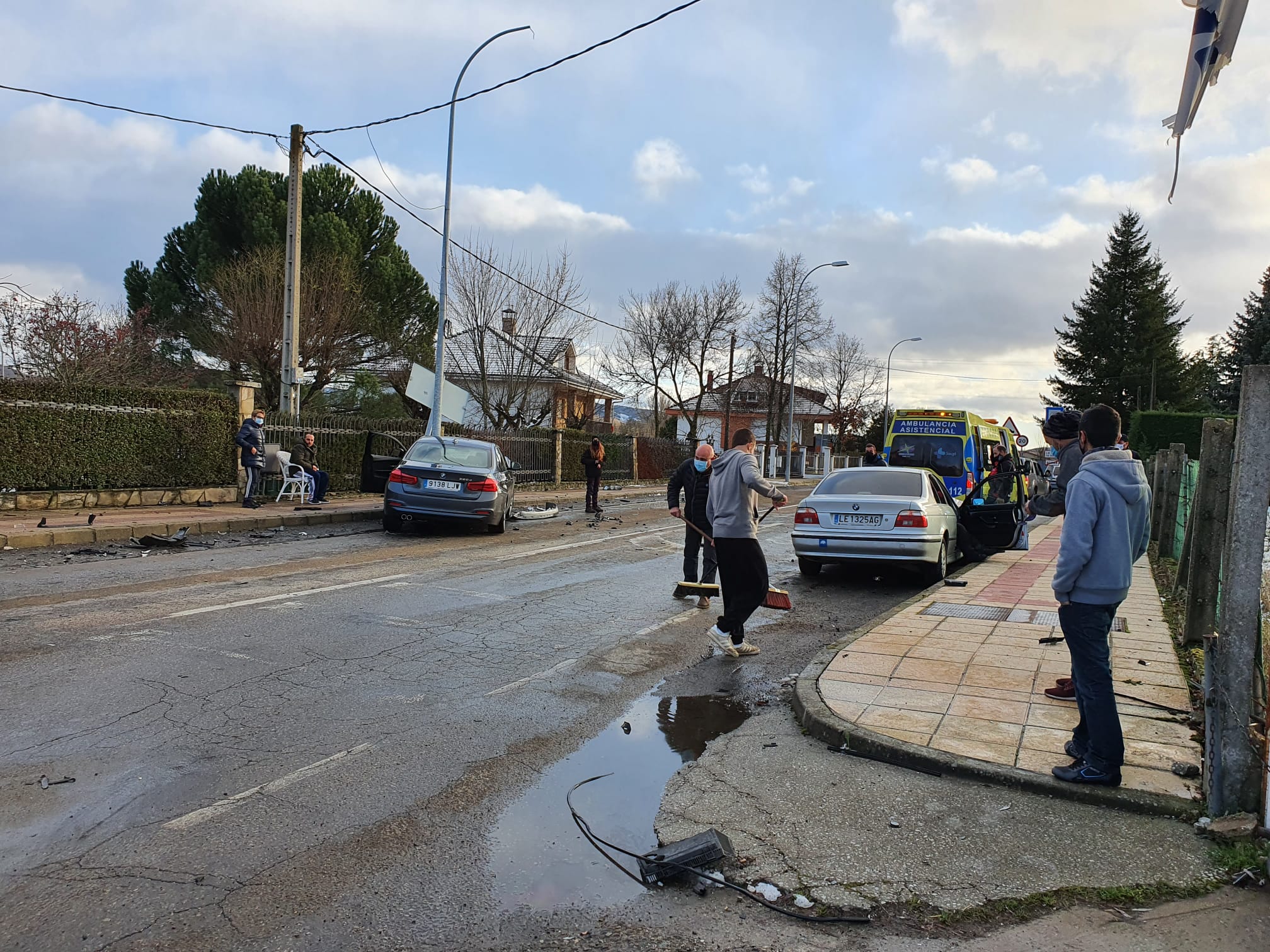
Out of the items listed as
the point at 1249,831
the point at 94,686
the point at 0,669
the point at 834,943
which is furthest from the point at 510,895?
the point at 0,669

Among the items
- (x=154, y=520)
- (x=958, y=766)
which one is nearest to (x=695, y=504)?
(x=958, y=766)

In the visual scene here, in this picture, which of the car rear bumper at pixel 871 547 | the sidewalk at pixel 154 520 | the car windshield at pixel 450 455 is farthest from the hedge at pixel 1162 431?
the sidewalk at pixel 154 520

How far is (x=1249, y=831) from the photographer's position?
3.48 metres

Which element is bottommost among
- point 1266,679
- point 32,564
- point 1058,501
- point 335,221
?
point 32,564

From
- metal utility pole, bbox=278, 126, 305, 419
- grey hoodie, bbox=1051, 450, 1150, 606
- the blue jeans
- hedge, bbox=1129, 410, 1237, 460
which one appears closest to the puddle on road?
the blue jeans

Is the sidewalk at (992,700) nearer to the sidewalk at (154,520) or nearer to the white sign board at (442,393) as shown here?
the sidewalk at (154,520)

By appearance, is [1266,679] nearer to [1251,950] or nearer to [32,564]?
[1251,950]

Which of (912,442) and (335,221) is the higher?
(335,221)

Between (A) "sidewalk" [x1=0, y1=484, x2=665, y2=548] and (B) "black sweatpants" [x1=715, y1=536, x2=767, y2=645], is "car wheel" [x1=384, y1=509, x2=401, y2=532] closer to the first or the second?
(A) "sidewalk" [x1=0, y1=484, x2=665, y2=548]

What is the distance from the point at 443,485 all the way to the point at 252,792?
34.5 feet

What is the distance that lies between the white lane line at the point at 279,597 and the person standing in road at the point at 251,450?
762 cm

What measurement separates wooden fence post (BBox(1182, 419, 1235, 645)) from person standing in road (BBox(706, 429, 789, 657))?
10.9 ft

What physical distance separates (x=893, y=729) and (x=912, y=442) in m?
17.4

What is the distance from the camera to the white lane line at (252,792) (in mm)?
3580
